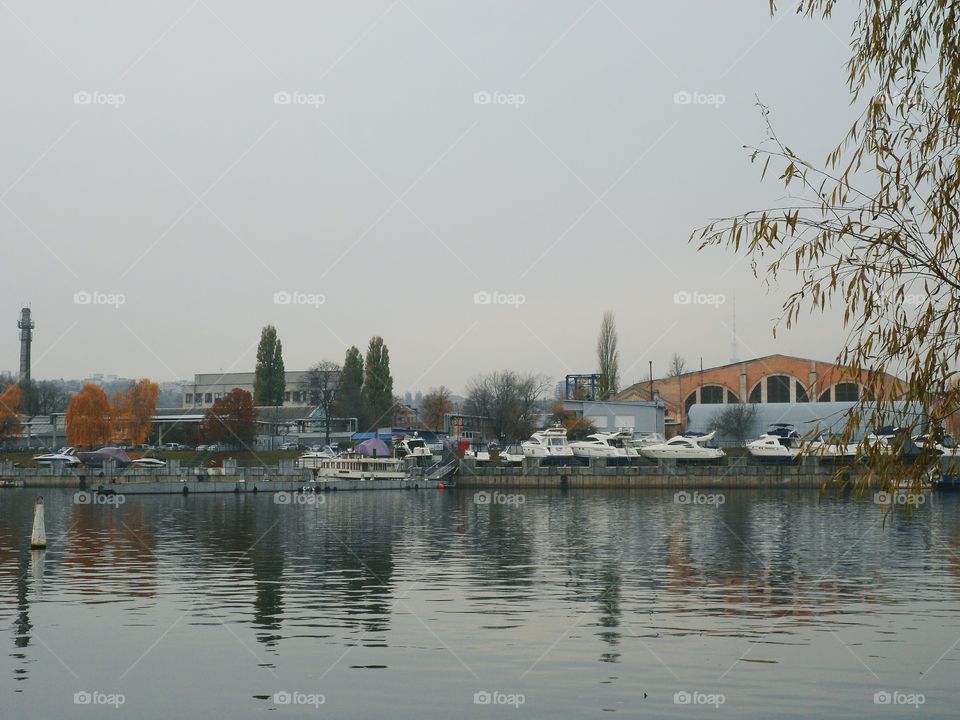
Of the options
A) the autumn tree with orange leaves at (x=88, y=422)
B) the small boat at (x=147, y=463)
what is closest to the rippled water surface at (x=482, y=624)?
the small boat at (x=147, y=463)

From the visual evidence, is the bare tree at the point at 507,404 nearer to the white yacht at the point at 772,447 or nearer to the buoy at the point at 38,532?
the white yacht at the point at 772,447

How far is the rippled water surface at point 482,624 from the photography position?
14.3 metres

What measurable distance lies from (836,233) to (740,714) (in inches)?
255

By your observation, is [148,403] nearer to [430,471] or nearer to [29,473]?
[29,473]

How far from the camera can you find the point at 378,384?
463ft

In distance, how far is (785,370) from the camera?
11094 centimetres

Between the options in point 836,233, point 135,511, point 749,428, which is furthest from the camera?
point 749,428

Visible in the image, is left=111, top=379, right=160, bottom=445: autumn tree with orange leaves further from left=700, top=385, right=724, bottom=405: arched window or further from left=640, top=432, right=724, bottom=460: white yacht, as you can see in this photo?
left=700, top=385, right=724, bottom=405: arched window

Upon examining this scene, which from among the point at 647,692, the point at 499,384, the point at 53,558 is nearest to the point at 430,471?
the point at 499,384
